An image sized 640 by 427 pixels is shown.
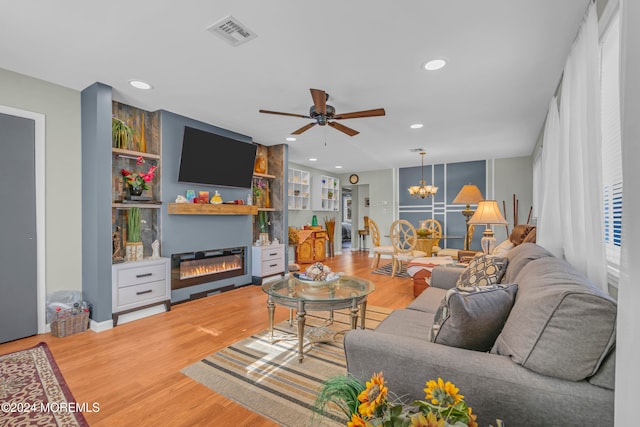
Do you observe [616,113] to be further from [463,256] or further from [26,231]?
[26,231]

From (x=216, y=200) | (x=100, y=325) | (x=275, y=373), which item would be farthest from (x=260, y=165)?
(x=275, y=373)

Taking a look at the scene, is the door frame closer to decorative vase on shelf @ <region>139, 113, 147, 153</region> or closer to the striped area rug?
decorative vase on shelf @ <region>139, 113, 147, 153</region>

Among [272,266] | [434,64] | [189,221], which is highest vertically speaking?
[434,64]

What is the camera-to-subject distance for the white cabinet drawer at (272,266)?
497 centimetres

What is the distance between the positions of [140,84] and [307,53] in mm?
1809

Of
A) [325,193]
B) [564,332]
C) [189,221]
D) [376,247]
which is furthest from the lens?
[325,193]

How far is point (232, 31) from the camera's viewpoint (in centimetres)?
208

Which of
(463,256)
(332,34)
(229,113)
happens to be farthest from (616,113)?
(229,113)

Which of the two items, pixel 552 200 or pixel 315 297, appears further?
pixel 552 200

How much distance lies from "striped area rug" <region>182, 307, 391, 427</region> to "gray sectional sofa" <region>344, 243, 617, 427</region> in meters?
0.74

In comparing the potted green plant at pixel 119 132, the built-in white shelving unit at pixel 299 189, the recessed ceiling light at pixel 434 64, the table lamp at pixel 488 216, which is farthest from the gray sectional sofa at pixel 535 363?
the built-in white shelving unit at pixel 299 189

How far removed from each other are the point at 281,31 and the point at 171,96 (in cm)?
182

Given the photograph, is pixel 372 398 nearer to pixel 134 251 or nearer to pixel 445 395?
pixel 445 395

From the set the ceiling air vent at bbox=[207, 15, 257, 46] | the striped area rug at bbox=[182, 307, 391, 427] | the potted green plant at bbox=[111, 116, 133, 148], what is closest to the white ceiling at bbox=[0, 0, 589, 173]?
the ceiling air vent at bbox=[207, 15, 257, 46]
